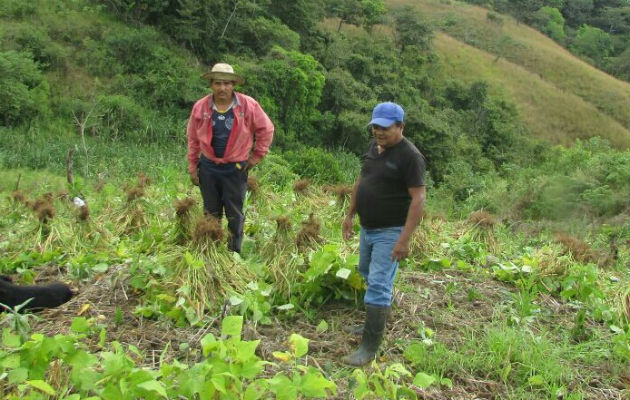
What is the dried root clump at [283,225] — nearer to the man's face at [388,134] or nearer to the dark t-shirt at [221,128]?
the dark t-shirt at [221,128]

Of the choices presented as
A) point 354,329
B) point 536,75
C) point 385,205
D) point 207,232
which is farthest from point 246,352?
point 536,75

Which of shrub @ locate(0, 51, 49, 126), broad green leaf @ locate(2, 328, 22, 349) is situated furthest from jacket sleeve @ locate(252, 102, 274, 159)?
shrub @ locate(0, 51, 49, 126)

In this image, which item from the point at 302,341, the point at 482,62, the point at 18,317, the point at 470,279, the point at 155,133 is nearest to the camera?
the point at 302,341

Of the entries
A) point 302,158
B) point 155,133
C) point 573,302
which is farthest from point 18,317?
point 155,133

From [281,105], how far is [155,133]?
17.4 feet

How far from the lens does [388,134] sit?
331 centimetres

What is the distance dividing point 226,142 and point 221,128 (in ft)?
0.37

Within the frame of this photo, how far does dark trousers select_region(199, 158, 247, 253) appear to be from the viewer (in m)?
4.52

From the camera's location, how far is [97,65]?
2114 cm

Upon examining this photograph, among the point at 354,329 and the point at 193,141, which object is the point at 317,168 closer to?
the point at 193,141

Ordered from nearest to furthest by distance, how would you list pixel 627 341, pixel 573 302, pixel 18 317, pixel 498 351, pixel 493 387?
pixel 18 317
pixel 493 387
pixel 498 351
pixel 627 341
pixel 573 302

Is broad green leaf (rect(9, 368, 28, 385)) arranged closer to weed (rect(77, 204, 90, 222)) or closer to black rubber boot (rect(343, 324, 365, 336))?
black rubber boot (rect(343, 324, 365, 336))

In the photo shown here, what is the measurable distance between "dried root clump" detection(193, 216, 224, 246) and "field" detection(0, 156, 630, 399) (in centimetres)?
1

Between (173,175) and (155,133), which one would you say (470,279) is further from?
(155,133)
